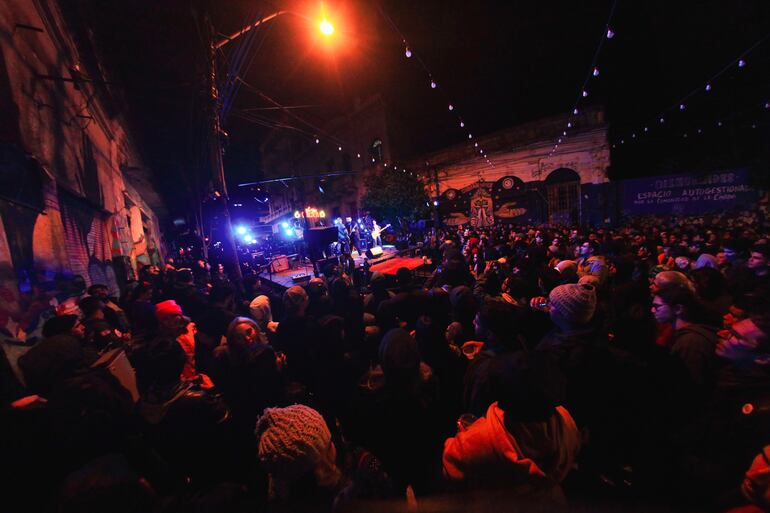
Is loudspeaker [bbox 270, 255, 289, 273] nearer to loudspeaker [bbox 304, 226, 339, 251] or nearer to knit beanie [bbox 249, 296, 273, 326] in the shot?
loudspeaker [bbox 304, 226, 339, 251]

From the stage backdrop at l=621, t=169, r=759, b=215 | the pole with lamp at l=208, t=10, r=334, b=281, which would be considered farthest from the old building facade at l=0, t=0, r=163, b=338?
the stage backdrop at l=621, t=169, r=759, b=215

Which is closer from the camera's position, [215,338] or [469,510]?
[469,510]

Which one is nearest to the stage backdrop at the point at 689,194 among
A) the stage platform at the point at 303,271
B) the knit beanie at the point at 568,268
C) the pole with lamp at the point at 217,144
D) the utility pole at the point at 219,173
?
the stage platform at the point at 303,271

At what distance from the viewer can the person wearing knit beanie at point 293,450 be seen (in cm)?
137

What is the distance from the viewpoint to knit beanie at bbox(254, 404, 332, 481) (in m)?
1.36

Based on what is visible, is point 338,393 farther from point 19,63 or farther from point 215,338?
point 19,63

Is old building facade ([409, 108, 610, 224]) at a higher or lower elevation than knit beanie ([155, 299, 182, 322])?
higher

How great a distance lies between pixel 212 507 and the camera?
1346 millimetres

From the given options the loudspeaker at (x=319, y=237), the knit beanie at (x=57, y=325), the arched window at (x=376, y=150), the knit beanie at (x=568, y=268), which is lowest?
the knit beanie at (x=568, y=268)

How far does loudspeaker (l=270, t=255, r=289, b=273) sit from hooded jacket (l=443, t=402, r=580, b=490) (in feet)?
41.4

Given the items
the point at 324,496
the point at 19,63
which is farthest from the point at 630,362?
the point at 19,63

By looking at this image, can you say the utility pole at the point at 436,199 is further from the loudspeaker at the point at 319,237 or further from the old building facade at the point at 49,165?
the old building facade at the point at 49,165

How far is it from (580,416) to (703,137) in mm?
26316

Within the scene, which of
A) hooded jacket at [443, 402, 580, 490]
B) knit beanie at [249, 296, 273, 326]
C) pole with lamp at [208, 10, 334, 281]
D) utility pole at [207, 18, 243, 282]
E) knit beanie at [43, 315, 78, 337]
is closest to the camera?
hooded jacket at [443, 402, 580, 490]
